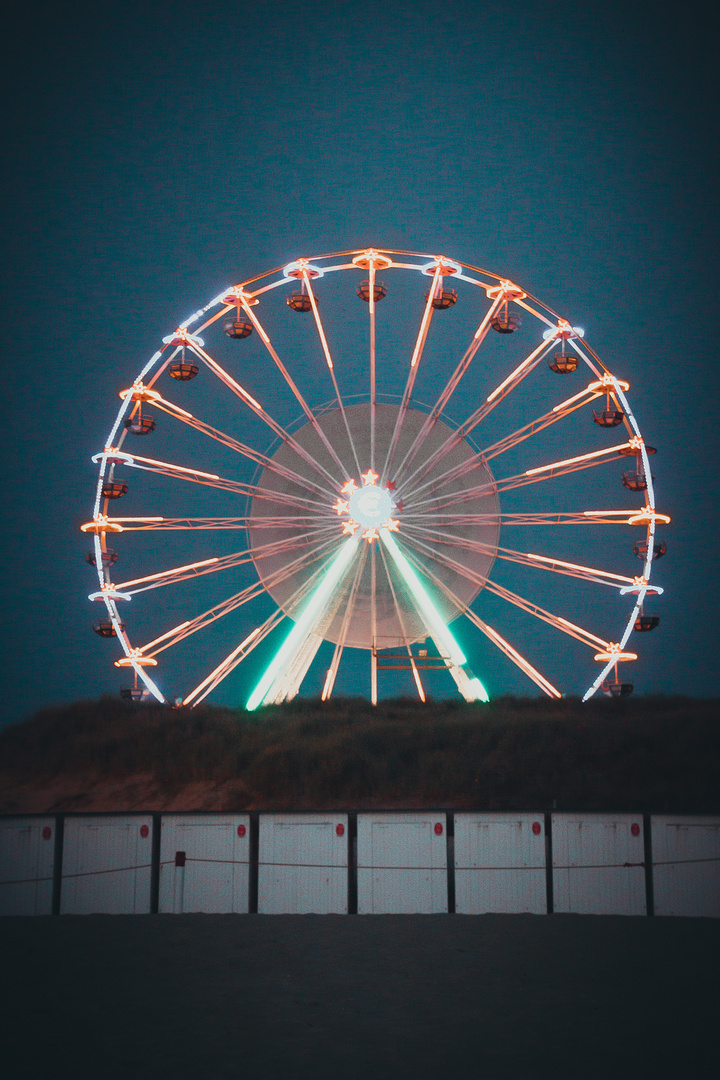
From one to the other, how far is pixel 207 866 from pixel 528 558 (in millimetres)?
16142

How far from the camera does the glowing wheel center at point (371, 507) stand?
23969 mm

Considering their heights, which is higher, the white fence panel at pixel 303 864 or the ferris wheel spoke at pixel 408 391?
the ferris wheel spoke at pixel 408 391

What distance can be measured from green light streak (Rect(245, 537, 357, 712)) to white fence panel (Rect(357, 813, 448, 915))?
12.0 m

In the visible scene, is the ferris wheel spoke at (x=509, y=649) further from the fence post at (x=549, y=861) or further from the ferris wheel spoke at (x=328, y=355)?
the fence post at (x=549, y=861)

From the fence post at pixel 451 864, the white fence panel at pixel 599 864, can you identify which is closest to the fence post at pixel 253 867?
the fence post at pixel 451 864

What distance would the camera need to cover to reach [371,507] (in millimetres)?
24000

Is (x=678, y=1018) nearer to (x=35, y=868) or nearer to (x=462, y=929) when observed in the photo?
(x=462, y=929)

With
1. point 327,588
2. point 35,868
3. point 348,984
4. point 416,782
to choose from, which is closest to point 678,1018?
point 348,984

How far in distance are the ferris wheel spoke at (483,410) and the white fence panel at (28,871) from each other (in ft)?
47.6

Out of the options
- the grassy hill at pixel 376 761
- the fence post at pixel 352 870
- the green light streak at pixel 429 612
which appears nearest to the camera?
the fence post at pixel 352 870

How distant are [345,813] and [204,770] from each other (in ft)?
31.0

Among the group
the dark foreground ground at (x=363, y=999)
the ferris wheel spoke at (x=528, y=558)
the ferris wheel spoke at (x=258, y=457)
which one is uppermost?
the ferris wheel spoke at (x=258, y=457)

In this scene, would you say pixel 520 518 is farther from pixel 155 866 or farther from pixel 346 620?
pixel 155 866

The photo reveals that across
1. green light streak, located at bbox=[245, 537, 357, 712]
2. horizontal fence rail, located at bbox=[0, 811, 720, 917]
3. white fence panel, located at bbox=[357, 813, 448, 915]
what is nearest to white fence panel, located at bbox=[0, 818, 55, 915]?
horizontal fence rail, located at bbox=[0, 811, 720, 917]
